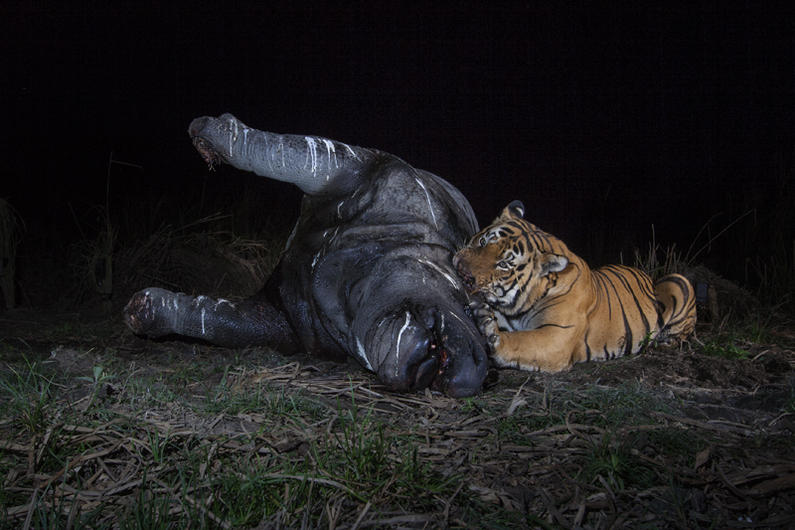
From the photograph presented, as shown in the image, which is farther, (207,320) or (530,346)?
(207,320)

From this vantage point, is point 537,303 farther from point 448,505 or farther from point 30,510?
point 30,510

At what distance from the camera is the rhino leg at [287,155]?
3.30 meters

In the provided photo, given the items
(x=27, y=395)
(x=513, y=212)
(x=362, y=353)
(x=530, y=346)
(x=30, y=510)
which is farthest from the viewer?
(x=513, y=212)

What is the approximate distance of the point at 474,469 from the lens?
170 cm

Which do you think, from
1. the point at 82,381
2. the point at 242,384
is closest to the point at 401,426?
the point at 242,384

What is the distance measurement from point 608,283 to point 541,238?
0.53 m

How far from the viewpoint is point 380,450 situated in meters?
1.68

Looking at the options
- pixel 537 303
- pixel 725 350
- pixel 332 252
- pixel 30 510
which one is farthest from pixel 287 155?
pixel 725 350

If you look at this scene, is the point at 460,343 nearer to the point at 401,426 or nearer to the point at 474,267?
the point at 401,426

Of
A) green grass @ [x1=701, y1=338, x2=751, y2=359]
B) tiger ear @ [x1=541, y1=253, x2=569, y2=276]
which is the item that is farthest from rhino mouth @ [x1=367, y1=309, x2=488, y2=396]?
green grass @ [x1=701, y1=338, x2=751, y2=359]

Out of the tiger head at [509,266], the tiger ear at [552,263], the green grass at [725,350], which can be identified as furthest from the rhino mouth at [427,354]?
the green grass at [725,350]

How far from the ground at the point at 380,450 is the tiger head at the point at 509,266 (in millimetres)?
424

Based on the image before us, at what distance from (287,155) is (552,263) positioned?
1.48 m

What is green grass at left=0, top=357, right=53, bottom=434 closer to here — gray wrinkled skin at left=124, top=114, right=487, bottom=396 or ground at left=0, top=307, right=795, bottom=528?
ground at left=0, top=307, right=795, bottom=528
